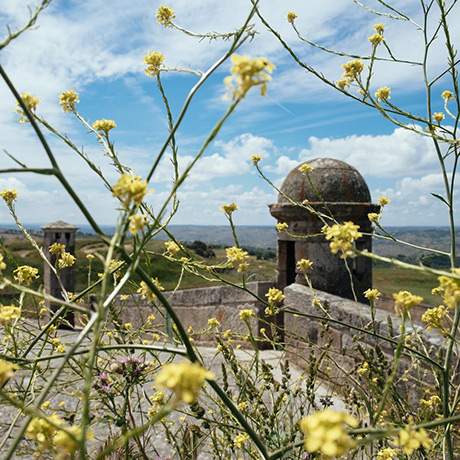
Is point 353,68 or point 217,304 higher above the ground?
point 353,68

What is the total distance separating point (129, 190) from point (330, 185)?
5.99m

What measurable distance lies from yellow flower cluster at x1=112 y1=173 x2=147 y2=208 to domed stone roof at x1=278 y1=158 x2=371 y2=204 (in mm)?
5732

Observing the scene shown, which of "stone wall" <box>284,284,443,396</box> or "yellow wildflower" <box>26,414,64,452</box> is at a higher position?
"yellow wildflower" <box>26,414,64,452</box>

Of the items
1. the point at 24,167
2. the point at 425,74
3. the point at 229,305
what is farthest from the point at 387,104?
the point at 229,305

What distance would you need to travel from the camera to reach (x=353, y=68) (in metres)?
2.43

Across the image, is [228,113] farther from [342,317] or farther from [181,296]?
[181,296]

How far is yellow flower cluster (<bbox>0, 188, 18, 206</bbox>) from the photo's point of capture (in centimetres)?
250

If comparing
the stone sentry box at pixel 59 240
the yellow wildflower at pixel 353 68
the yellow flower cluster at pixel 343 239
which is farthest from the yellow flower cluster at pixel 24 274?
the stone sentry box at pixel 59 240

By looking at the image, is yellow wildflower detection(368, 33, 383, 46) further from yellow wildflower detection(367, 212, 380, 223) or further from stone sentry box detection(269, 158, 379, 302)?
stone sentry box detection(269, 158, 379, 302)

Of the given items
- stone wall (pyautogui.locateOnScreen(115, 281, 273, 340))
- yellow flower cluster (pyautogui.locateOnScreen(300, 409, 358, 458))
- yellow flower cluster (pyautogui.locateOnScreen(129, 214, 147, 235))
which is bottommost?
stone wall (pyautogui.locateOnScreen(115, 281, 273, 340))

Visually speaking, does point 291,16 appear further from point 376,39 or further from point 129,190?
point 129,190

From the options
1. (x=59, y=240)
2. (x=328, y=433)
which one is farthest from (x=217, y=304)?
(x=328, y=433)

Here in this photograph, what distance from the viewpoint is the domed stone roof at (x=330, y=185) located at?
264 inches

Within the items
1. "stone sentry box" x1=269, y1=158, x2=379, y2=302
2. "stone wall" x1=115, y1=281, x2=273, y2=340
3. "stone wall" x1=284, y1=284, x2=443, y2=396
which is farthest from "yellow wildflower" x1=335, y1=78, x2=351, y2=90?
"stone wall" x1=115, y1=281, x2=273, y2=340
